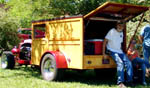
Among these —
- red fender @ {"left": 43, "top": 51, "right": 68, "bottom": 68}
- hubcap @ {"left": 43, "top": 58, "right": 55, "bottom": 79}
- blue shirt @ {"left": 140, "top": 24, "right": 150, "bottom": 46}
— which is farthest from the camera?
blue shirt @ {"left": 140, "top": 24, "right": 150, "bottom": 46}

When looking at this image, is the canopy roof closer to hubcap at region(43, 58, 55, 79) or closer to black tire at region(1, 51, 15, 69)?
hubcap at region(43, 58, 55, 79)

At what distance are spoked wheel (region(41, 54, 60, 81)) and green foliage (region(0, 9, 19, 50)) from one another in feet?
9.15

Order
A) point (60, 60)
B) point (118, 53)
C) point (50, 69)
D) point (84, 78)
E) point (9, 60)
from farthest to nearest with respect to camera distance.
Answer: point (9, 60) < point (84, 78) < point (50, 69) < point (60, 60) < point (118, 53)

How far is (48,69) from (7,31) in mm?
3087

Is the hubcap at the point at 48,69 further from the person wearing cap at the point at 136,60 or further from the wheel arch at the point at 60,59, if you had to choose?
the person wearing cap at the point at 136,60

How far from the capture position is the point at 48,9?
11.0 meters

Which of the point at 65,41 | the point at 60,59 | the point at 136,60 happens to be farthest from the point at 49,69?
the point at 136,60

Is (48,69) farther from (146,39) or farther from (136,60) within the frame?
(146,39)

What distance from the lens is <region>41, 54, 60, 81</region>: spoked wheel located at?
6963 mm

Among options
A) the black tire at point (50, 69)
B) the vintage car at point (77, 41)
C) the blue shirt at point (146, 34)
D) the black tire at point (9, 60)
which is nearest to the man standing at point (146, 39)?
the blue shirt at point (146, 34)

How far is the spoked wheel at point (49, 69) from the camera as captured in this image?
696 centimetres

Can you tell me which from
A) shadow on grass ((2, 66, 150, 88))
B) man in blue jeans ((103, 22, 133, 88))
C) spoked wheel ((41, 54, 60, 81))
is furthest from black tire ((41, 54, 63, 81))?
man in blue jeans ((103, 22, 133, 88))

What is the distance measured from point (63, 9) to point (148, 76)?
16.2ft

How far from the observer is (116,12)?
719cm
